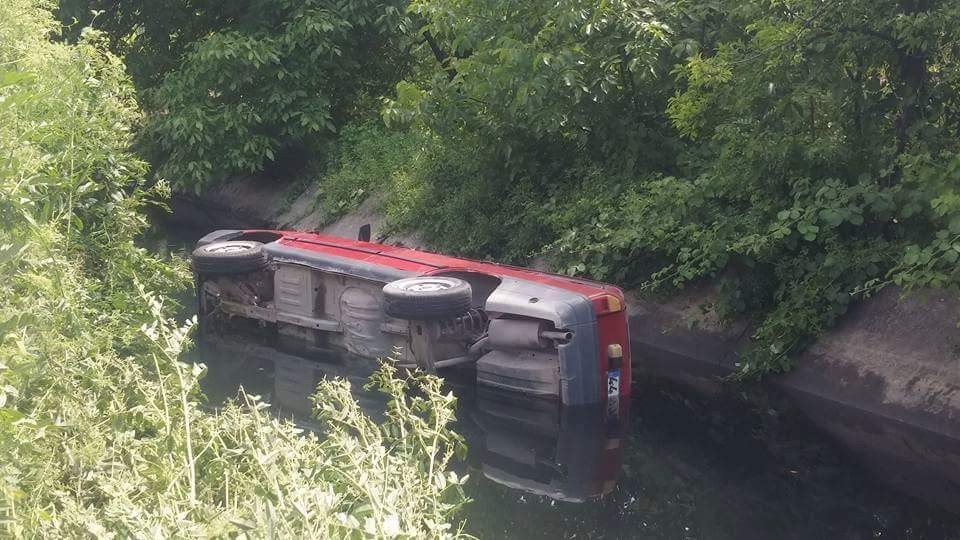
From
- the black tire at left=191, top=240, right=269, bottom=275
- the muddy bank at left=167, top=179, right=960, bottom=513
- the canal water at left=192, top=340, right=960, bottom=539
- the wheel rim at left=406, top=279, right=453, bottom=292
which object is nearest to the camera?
the canal water at left=192, top=340, right=960, bottom=539

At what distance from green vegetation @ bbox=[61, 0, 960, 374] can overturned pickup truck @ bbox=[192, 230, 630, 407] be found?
187 centimetres

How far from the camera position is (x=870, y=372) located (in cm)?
1062

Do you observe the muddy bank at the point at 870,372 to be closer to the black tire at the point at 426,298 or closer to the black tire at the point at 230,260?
the black tire at the point at 426,298

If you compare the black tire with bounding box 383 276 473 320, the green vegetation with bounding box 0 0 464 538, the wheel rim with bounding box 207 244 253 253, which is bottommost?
the wheel rim with bounding box 207 244 253 253

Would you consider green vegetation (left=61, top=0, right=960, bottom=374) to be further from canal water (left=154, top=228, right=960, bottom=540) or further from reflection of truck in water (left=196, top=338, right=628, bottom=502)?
reflection of truck in water (left=196, top=338, right=628, bottom=502)

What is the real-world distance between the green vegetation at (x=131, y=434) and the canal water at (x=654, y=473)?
136 cm

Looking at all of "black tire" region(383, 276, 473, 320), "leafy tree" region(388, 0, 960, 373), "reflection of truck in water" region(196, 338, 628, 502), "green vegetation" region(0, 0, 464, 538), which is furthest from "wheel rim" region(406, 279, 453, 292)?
"green vegetation" region(0, 0, 464, 538)

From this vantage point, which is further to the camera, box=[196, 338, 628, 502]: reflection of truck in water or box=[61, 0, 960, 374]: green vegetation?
box=[61, 0, 960, 374]: green vegetation

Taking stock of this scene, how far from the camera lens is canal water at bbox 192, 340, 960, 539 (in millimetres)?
8320

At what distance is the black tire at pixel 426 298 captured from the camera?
1076 centimetres

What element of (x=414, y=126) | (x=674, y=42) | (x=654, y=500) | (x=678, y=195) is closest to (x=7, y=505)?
(x=654, y=500)

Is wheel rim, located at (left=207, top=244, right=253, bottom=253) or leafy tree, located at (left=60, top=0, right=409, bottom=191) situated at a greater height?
leafy tree, located at (left=60, top=0, right=409, bottom=191)

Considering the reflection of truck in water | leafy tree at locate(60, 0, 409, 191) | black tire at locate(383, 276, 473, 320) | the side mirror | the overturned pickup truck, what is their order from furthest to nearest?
1. leafy tree at locate(60, 0, 409, 191)
2. the side mirror
3. black tire at locate(383, 276, 473, 320)
4. the overturned pickup truck
5. the reflection of truck in water

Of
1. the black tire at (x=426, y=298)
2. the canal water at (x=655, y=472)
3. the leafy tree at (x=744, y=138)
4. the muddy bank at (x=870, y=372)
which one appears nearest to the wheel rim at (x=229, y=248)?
the canal water at (x=655, y=472)
